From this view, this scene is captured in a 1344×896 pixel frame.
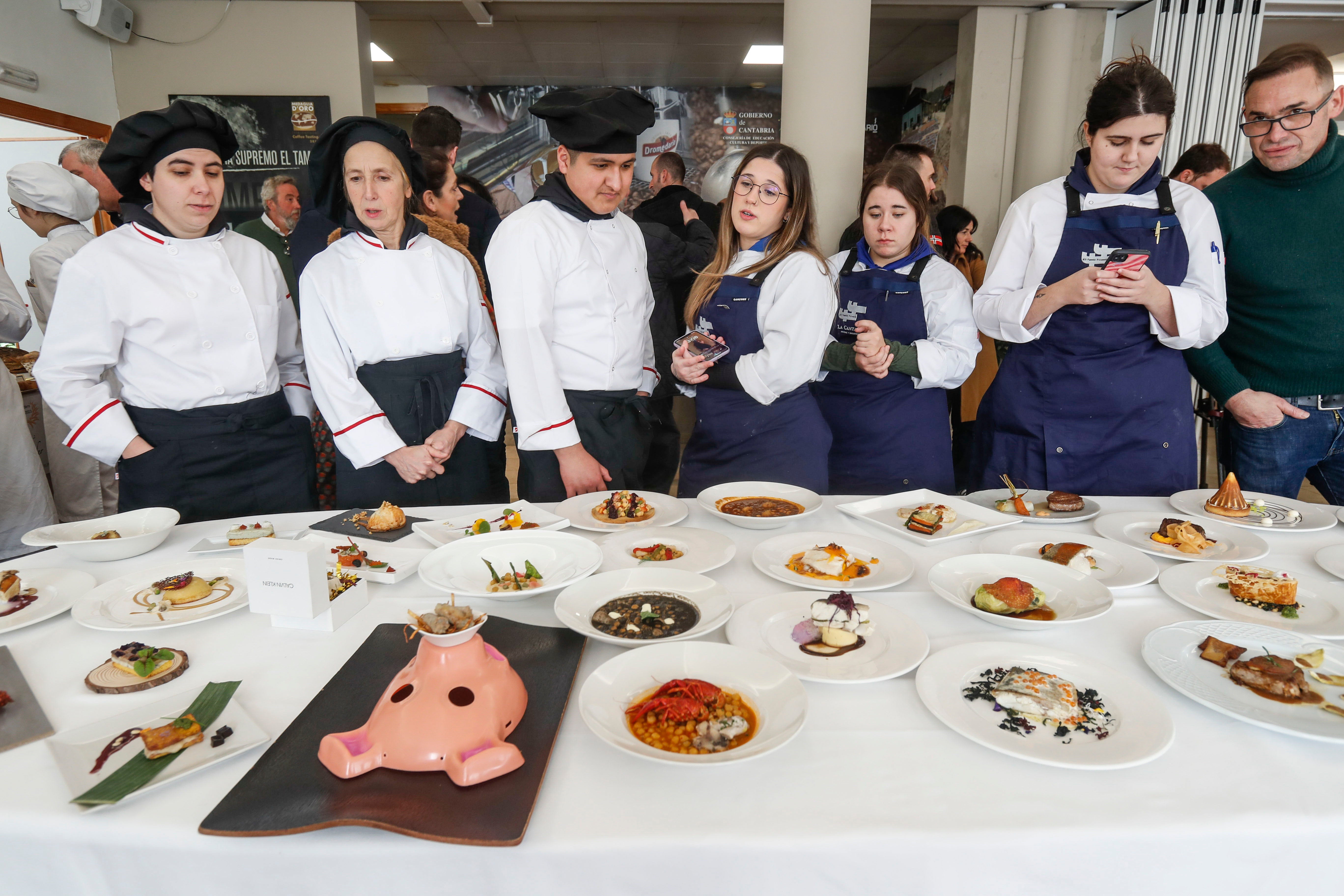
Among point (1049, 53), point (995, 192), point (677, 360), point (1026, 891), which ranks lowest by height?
point (1026, 891)

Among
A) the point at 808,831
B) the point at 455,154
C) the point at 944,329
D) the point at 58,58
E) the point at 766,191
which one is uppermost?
the point at 58,58

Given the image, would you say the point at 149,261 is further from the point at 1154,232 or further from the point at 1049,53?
the point at 1049,53

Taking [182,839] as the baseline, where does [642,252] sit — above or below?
above

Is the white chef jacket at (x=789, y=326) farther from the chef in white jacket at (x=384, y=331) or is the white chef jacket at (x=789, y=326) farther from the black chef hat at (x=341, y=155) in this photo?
the black chef hat at (x=341, y=155)

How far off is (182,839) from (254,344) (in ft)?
5.38

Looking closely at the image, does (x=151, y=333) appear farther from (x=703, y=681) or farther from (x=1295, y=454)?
(x=1295, y=454)

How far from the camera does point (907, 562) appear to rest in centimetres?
147

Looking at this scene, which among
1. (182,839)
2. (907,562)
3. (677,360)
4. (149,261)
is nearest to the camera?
(182,839)

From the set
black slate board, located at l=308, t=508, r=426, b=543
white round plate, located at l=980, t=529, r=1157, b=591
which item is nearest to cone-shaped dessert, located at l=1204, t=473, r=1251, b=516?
white round plate, located at l=980, t=529, r=1157, b=591

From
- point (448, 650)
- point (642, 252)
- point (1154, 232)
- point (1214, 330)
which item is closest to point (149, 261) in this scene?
point (642, 252)

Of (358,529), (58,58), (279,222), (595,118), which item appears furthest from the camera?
(58,58)

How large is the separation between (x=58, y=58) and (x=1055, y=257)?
6.44 metres

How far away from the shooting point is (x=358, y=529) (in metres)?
1.72

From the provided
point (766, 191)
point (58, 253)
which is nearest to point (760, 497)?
point (766, 191)
